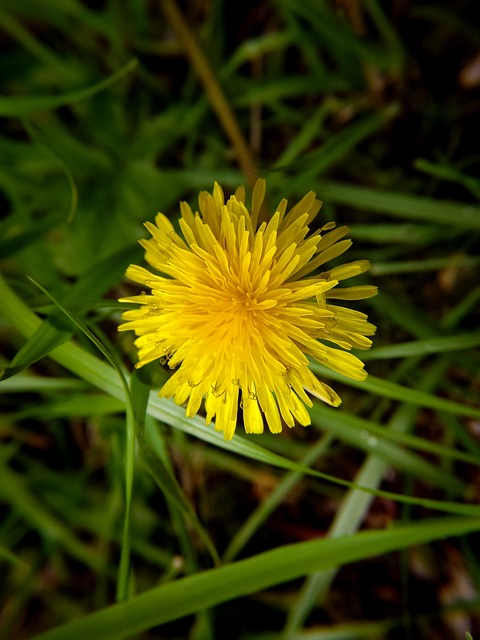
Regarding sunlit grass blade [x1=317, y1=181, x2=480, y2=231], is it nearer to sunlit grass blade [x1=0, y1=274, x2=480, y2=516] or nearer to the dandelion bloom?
the dandelion bloom

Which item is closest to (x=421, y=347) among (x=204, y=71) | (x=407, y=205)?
(x=407, y=205)

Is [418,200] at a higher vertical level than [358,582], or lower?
higher

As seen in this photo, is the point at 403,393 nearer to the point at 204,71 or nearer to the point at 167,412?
the point at 167,412

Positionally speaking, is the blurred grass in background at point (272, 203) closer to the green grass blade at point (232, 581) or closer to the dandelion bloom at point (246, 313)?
the green grass blade at point (232, 581)

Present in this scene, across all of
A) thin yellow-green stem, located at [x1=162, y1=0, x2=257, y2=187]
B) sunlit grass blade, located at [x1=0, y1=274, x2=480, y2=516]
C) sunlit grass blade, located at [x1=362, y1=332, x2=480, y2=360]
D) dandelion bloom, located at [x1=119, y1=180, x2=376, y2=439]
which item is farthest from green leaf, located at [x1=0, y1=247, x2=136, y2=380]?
sunlit grass blade, located at [x1=362, y1=332, x2=480, y2=360]

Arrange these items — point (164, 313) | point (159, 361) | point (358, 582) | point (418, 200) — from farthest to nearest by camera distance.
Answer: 1. point (358, 582)
2. point (418, 200)
3. point (159, 361)
4. point (164, 313)

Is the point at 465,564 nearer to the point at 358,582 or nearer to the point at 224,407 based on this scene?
the point at 358,582

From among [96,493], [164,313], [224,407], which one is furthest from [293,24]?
[96,493]

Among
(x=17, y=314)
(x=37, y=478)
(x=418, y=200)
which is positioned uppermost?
(x=418, y=200)
